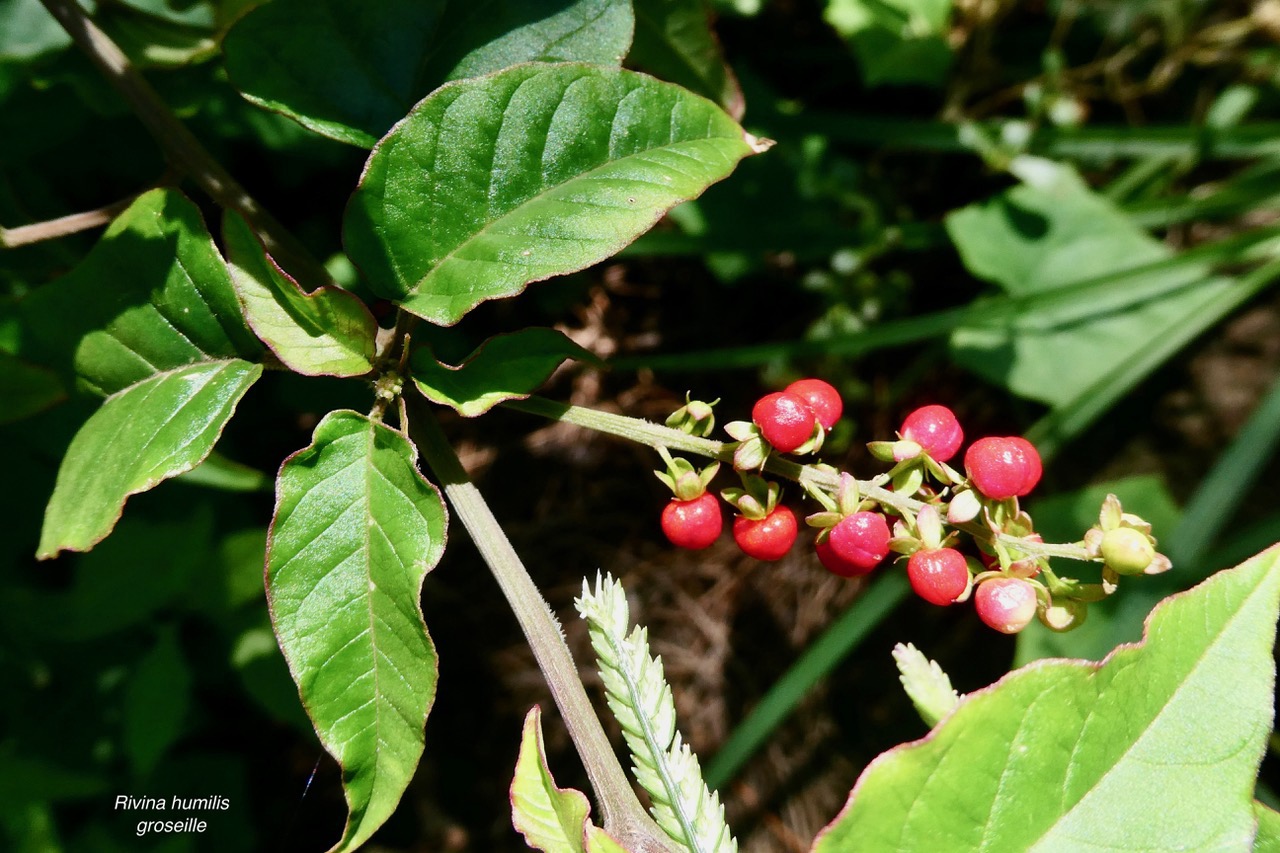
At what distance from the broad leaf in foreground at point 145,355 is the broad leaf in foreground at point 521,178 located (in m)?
0.16

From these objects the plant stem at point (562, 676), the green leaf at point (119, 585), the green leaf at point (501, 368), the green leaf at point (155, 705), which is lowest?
the green leaf at point (155, 705)

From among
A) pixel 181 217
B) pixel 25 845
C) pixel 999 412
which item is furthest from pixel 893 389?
pixel 25 845

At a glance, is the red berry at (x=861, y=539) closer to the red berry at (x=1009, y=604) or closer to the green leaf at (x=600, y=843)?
the red berry at (x=1009, y=604)

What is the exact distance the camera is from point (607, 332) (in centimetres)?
212

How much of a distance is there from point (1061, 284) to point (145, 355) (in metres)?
1.73

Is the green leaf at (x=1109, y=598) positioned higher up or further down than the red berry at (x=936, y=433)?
further down

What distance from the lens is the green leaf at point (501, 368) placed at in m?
0.93

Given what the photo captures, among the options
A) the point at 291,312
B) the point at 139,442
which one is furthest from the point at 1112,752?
the point at 139,442

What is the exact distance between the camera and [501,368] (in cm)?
94

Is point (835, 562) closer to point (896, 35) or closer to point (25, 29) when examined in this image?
point (896, 35)

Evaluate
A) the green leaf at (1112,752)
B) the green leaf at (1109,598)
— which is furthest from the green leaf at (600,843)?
the green leaf at (1109,598)

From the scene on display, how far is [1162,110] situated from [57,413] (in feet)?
7.92

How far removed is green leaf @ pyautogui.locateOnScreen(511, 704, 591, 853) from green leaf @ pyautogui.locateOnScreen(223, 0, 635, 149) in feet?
2.24

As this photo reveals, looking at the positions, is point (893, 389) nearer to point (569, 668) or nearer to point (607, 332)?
point (607, 332)
